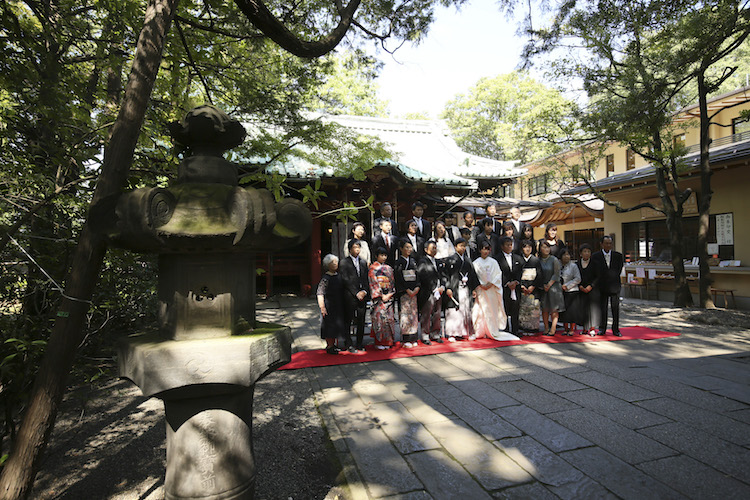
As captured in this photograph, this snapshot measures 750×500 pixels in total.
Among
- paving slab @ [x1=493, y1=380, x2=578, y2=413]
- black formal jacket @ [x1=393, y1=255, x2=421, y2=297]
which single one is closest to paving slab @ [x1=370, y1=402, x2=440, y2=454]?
paving slab @ [x1=493, y1=380, x2=578, y2=413]

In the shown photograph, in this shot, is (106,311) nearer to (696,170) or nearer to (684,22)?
(684,22)

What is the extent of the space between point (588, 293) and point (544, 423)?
Result: 13.7 ft

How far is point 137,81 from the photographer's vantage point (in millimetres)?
2105

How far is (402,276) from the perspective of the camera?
20.0ft

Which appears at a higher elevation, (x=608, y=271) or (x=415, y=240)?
(x=415, y=240)

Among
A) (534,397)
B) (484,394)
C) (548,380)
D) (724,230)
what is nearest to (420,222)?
(548,380)

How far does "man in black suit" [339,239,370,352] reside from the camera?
5.79m

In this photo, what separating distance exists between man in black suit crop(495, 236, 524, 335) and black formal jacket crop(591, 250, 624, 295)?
125 cm

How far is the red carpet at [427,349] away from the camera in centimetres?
531

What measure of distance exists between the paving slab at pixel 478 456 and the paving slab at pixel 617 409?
4.34 feet

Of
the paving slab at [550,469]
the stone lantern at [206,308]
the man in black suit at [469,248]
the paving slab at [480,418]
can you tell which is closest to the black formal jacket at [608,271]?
the man in black suit at [469,248]

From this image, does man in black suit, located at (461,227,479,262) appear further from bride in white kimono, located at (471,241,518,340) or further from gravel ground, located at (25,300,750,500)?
gravel ground, located at (25,300,750,500)

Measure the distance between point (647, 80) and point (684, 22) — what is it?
1568 millimetres

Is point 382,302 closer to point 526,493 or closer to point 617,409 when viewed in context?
point 617,409
